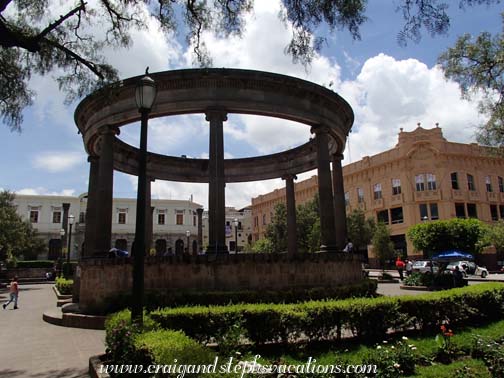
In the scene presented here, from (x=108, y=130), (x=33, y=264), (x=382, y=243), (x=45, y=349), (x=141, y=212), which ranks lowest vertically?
(x=45, y=349)

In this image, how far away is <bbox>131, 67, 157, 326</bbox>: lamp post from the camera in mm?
A: 6598

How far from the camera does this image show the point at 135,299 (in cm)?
662

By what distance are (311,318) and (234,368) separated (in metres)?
3.19

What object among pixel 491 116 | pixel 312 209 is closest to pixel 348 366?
pixel 491 116

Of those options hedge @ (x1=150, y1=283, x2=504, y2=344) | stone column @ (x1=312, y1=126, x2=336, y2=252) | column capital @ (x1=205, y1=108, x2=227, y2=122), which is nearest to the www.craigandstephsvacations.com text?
hedge @ (x1=150, y1=283, x2=504, y2=344)

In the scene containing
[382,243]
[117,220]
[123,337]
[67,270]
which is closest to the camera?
[123,337]

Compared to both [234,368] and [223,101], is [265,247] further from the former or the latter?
[234,368]

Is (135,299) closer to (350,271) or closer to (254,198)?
(350,271)

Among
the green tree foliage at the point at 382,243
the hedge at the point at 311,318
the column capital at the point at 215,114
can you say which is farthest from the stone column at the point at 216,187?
the green tree foliage at the point at 382,243

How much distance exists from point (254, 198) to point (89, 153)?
5103 centimetres

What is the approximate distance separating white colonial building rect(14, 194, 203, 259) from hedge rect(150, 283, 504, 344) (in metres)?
57.8

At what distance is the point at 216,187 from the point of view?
13.6m

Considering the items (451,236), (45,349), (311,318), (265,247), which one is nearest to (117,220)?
(265,247)

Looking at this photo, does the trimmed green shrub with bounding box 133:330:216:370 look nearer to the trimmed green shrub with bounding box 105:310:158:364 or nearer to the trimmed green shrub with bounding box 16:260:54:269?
the trimmed green shrub with bounding box 105:310:158:364
